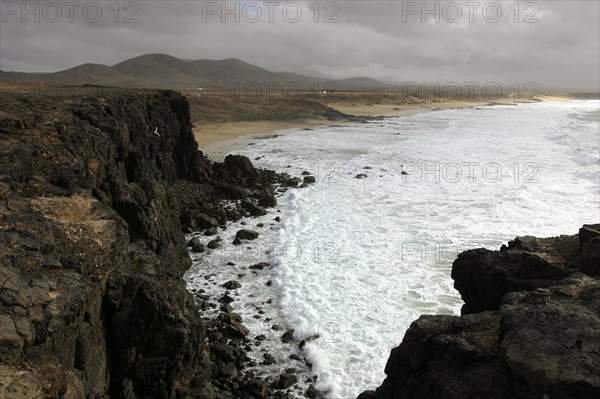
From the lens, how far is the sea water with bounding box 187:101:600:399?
462 inches

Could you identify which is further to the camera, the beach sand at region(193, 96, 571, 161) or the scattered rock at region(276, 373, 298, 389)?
the beach sand at region(193, 96, 571, 161)

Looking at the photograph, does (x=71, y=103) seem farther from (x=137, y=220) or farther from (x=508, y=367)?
(x=508, y=367)

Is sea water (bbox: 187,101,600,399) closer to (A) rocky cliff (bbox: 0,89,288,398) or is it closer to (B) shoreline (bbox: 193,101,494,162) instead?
(A) rocky cliff (bbox: 0,89,288,398)

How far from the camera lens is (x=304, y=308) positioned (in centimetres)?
1309

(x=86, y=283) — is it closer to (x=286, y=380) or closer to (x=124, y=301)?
(x=124, y=301)

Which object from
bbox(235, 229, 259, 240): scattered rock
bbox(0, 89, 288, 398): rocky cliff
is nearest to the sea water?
bbox(235, 229, 259, 240): scattered rock

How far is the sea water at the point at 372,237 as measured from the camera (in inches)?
462

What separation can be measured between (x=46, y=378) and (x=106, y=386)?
216 cm

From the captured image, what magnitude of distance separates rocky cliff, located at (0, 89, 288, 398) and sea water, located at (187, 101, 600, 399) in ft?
5.72

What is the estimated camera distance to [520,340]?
5598mm

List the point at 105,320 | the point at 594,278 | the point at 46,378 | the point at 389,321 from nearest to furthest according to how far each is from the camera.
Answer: the point at 46,378
the point at 594,278
the point at 105,320
the point at 389,321

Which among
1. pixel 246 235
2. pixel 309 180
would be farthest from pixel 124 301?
pixel 309 180

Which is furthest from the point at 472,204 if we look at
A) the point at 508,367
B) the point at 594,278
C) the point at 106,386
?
the point at 106,386

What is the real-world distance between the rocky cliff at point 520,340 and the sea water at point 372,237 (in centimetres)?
384
